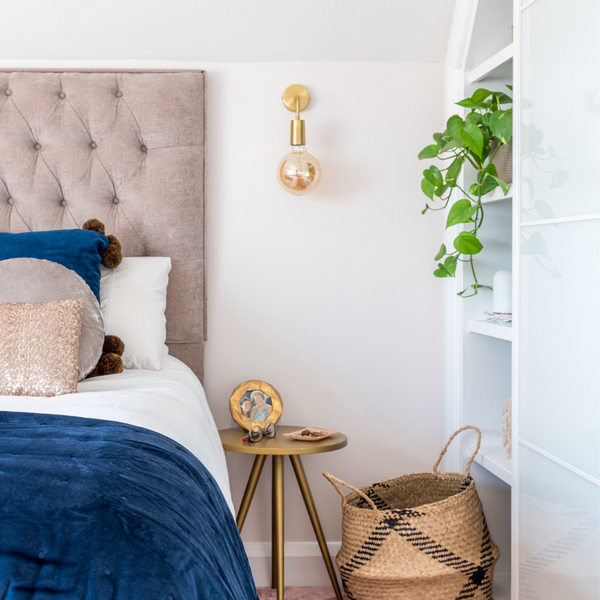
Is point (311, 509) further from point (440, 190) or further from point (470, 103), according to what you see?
point (470, 103)

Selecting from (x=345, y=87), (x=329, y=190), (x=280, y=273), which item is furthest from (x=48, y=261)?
(x=345, y=87)

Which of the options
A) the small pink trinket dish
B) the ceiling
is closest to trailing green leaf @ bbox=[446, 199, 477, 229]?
the ceiling

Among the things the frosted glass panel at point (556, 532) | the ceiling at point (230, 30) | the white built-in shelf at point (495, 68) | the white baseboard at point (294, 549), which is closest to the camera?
the frosted glass panel at point (556, 532)

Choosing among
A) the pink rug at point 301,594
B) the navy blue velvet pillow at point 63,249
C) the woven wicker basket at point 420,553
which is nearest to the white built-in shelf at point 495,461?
the woven wicker basket at point 420,553

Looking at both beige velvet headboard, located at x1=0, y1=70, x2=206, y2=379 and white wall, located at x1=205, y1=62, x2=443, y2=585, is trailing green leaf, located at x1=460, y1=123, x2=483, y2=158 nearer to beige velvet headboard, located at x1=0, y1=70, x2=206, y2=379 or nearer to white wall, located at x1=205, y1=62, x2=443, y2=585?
white wall, located at x1=205, y1=62, x2=443, y2=585

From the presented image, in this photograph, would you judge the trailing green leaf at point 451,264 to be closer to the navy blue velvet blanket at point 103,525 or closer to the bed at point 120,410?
the bed at point 120,410

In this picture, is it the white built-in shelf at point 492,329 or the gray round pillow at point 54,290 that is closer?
the gray round pillow at point 54,290

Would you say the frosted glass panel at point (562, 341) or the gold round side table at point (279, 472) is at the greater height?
the frosted glass panel at point (562, 341)

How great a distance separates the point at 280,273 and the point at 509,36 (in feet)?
3.50

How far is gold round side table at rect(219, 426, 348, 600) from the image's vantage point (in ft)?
5.63

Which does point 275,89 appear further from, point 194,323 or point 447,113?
point 194,323

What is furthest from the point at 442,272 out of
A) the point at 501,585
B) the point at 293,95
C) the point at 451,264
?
the point at 501,585

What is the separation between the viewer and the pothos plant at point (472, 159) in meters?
1.61

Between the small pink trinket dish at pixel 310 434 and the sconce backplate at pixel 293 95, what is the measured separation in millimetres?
1071
